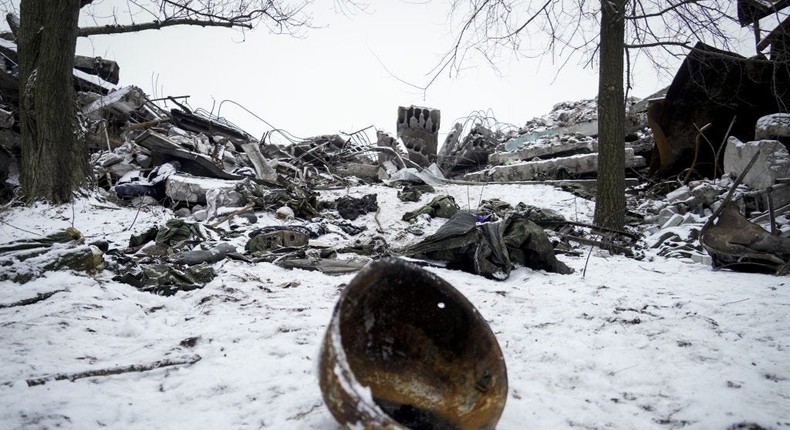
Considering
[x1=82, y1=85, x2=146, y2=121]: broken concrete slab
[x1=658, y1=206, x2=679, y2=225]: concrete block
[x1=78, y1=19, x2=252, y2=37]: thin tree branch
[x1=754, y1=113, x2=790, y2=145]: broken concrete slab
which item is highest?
[x1=78, y1=19, x2=252, y2=37]: thin tree branch

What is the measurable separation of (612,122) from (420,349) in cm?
507

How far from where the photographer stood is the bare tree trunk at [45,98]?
602cm

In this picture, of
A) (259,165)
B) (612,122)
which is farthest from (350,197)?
(612,122)

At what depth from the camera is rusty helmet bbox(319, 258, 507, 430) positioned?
1611 mm

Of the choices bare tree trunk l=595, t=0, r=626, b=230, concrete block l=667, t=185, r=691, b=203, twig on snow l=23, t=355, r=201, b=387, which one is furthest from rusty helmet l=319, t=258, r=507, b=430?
concrete block l=667, t=185, r=691, b=203

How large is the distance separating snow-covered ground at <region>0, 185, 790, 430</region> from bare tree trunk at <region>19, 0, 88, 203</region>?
381 centimetres

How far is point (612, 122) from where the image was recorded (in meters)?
5.65

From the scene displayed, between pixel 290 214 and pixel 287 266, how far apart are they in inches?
92.9

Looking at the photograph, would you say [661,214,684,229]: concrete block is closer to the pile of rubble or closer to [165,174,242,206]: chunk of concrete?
the pile of rubble

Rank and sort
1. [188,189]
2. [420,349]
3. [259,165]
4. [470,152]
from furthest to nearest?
[470,152], [259,165], [188,189], [420,349]

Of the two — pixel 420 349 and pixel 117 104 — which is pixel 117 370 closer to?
→ pixel 420 349

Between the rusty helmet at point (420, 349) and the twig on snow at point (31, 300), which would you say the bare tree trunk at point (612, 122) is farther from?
the twig on snow at point (31, 300)

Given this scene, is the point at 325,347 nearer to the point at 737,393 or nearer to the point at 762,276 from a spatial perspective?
the point at 737,393

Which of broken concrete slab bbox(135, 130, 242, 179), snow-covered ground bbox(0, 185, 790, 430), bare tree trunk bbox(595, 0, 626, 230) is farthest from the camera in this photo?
broken concrete slab bbox(135, 130, 242, 179)
